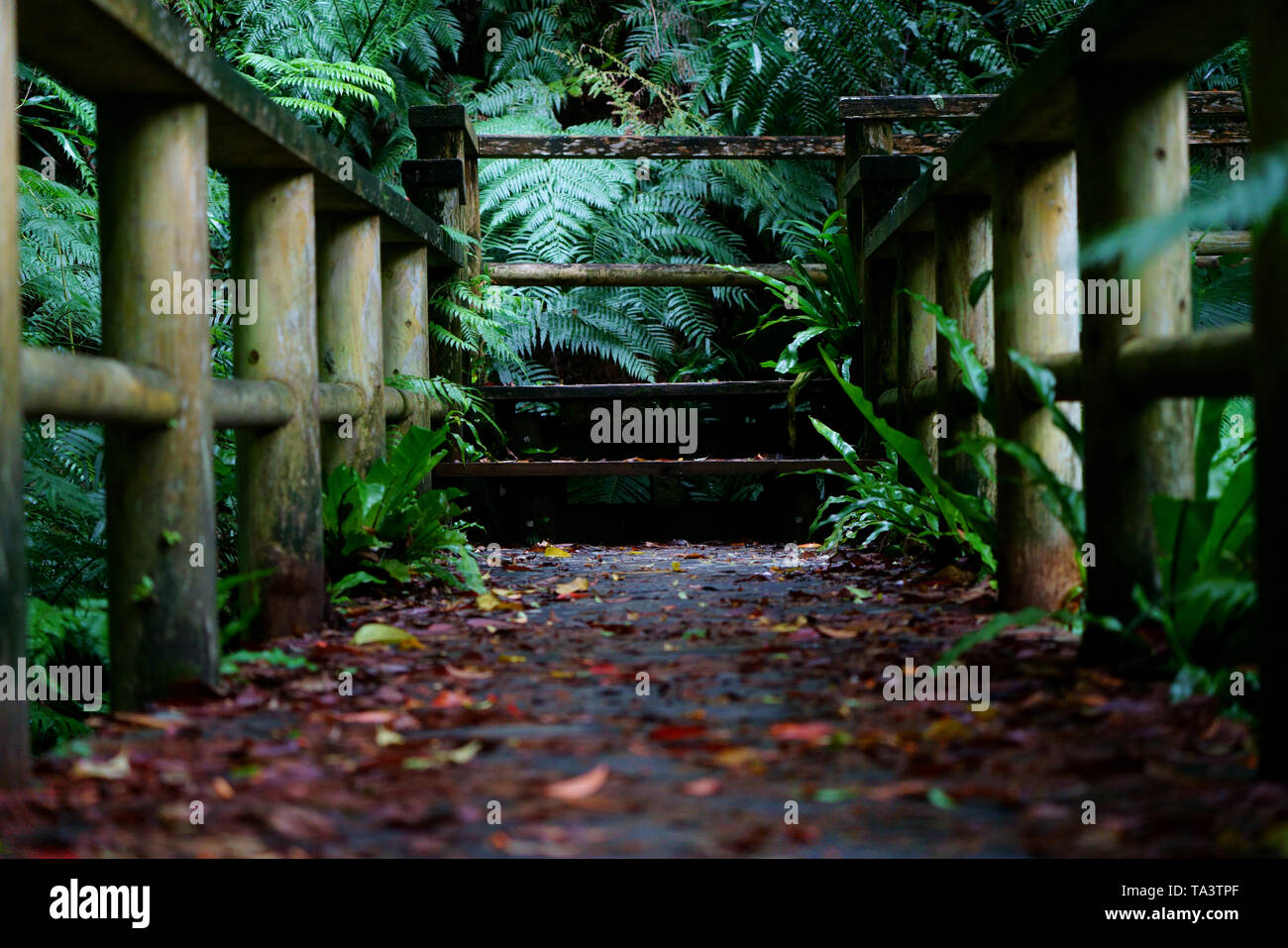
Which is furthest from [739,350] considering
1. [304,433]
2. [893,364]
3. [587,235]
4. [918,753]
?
[918,753]

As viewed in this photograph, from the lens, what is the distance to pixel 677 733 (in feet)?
5.85

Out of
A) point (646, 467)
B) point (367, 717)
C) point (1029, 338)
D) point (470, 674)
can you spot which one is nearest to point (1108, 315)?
point (1029, 338)

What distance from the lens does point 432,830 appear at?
1.37 meters

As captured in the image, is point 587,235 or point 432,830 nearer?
point 432,830

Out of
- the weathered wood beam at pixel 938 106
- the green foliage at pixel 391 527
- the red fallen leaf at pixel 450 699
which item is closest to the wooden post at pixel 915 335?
the weathered wood beam at pixel 938 106

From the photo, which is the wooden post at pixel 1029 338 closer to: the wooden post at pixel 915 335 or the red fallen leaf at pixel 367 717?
the wooden post at pixel 915 335

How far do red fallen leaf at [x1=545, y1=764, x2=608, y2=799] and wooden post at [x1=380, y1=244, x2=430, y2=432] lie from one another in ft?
10.5

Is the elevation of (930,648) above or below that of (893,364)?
below

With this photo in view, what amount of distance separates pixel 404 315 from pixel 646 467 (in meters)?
1.38

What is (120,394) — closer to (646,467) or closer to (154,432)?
(154,432)

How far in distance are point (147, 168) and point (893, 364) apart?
3.48 meters
